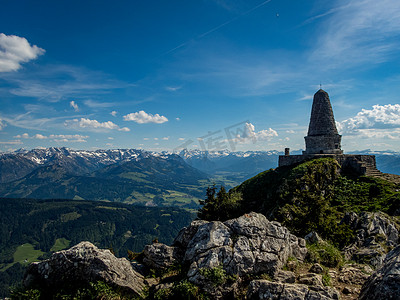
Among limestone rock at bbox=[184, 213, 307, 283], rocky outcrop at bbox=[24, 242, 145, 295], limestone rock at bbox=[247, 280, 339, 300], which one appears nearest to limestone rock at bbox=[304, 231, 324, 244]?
limestone rock at bbox=[184, 213, 307, 283]

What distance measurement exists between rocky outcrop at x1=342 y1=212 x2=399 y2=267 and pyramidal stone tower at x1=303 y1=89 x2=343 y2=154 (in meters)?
23.6

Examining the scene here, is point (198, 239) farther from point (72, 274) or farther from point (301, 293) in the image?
point (72, 274)

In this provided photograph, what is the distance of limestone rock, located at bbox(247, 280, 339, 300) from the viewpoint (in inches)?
369

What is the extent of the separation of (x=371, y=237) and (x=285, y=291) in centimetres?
1738

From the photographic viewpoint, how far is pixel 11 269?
197 meters

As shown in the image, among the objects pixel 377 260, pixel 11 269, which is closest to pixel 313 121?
pixel 377 260

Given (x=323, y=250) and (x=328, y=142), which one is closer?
(x=323, y=250)

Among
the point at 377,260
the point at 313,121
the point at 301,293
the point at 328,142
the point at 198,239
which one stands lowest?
the point at 377,260

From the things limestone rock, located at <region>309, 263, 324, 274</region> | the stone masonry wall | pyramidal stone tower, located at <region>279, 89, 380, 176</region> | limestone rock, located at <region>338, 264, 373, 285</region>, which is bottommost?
limestone rock, located at <region>338, 264, 373, 285</region>

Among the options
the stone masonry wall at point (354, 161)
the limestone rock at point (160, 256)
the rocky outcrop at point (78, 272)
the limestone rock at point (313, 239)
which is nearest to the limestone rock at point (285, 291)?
the limestone rock at point (160, 256)

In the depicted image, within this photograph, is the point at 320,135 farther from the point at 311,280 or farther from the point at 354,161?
the point at 311,280

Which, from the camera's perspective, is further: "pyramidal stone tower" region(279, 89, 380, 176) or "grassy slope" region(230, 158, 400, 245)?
"pyramidal stone tower" region(279, 89, 380, 176)

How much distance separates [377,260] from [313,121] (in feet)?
122

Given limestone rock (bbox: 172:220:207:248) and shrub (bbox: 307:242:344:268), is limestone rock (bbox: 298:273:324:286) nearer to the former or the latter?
shrub (bbox: 307:242:344:268)
